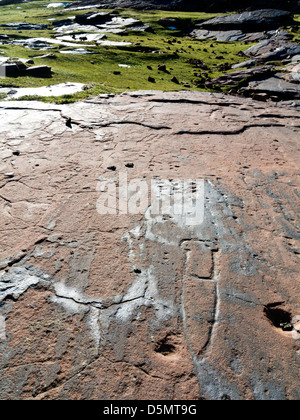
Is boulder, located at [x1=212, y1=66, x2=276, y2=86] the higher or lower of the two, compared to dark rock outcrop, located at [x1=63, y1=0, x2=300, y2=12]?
lower

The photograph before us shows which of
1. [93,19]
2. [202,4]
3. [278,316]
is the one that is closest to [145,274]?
[278,316]

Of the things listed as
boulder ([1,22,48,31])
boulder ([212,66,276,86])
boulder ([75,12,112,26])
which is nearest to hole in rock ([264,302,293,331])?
boulder ([212,66,276,86])

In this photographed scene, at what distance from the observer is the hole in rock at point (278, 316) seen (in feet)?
6.06

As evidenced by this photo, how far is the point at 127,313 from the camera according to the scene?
6.08ft

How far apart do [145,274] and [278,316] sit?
90 centimetres

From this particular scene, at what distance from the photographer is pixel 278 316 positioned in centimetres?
191

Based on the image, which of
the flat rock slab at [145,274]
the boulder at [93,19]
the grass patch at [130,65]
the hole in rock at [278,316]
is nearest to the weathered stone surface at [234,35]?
the grass patch at [130,65]

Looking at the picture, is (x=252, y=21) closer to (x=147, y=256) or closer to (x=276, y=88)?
(x=276, y=88)

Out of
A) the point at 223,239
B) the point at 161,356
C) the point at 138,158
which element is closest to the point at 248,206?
the point at 223,239

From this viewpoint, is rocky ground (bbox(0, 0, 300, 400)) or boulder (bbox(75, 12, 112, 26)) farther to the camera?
boulder (bbox(75, 12, 112, 26))

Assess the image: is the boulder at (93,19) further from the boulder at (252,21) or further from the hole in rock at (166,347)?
the hole in rock at (166,347)

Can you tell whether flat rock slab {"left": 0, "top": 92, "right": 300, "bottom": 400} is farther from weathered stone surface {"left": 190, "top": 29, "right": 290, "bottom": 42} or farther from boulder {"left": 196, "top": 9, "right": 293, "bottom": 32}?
boulder {"left": 196, "top": 9, "right": 293, "bottom": 32}

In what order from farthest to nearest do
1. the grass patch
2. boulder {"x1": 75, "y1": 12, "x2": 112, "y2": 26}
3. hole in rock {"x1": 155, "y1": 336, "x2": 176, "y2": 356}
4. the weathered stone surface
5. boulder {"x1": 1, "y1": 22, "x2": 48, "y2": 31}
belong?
1. boulder {"x1": 75, "y1": 12, "x2": 112, "y2": 26}
2. boulder {"x1": 1, "y1": 22, "x2": 48, "y2": 31}
3. the weathered stone surface
4. the grass patch
5. hole in rock {"x1": 155, "y1": 336, "x2": 176, "y2": 356}

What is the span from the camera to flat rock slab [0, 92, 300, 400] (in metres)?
1.58
